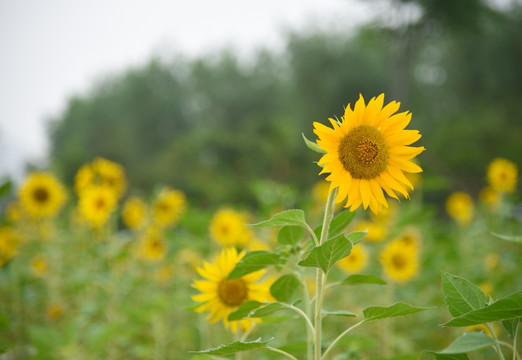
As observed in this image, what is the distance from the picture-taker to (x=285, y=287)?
849mm

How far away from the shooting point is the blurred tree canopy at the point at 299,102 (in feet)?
31.1

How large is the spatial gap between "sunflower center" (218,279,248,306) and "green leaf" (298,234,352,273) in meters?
0.32

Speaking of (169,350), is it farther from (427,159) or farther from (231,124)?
(231,124)

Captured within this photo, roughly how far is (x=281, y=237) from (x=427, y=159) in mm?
8125

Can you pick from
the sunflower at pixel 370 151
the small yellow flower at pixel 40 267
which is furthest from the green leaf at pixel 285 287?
the small yellow flower at pixel 40 267

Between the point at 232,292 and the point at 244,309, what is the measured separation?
178 millimetres

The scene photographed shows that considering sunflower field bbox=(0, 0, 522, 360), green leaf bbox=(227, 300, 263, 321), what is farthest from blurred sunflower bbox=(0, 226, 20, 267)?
green leaf bbox=(227, 300, 263, 321)

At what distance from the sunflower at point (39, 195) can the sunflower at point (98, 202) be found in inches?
10.4

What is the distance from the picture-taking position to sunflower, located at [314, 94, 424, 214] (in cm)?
73

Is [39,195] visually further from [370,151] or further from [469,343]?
[469,343]

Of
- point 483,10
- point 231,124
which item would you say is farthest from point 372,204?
point 231,124

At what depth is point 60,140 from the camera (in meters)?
18.0

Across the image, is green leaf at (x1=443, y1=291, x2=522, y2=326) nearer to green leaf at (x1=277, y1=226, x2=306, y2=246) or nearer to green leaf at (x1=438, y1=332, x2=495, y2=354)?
green leaf at (x1=438, y1=332, x2=495, y2=354)

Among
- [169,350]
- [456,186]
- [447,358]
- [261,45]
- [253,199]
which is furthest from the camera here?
[261,45]
